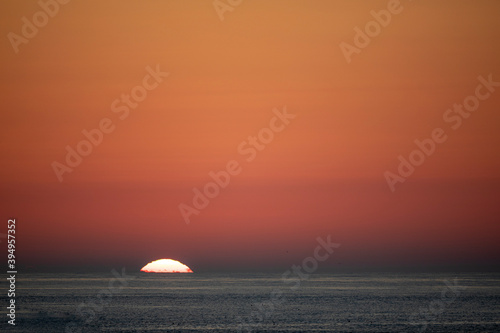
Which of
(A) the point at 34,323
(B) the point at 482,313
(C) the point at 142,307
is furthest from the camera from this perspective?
(C) the point at 142,307

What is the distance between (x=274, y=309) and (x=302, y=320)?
14.7m

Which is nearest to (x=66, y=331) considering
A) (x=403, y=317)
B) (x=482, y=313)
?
(x=403, y=317)

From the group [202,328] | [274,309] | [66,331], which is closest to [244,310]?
[274,309]

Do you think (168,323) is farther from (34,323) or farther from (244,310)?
(244,310)

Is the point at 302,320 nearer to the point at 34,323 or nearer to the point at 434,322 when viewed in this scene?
the point at 434,322

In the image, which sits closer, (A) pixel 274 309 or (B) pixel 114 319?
(B) pixel 114 319

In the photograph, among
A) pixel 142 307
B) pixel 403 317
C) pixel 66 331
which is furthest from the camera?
pixel 142 307

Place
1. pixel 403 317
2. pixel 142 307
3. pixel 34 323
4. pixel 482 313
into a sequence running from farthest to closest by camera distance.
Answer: pixel 142 307 → pixel 482 313 → pixel 403 317 → pixel 34 323

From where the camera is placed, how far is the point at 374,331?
5409 cm

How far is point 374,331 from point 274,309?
966 inches

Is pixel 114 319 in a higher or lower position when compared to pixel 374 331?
higher

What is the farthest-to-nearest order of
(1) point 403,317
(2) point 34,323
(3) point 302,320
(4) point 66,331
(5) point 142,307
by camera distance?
(5) point 142,307
(1) point 403,317
(3) point 302,320
(2) point 34,323
(4) point 66,331

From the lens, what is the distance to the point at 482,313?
3022 inches

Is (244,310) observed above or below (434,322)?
above
